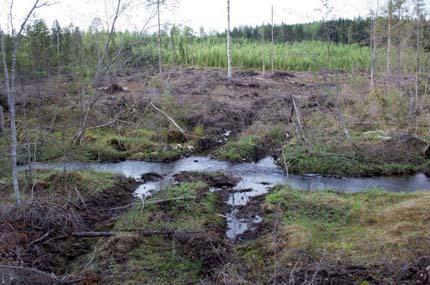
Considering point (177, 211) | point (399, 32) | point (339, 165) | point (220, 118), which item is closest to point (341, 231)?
point (177, 211)

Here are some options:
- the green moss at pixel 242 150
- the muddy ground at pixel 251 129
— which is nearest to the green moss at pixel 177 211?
the muddy ground at pixel 251 129

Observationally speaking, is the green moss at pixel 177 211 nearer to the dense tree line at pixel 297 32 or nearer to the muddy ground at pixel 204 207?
the muddy ground at pixel 204 207

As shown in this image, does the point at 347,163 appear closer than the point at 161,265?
No

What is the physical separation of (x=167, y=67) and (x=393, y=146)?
86.6 feet

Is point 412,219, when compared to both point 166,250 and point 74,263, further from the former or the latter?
point 74,263

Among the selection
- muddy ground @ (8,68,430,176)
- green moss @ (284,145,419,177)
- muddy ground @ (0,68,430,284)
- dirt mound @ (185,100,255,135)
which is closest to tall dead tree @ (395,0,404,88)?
muddy ground @ (8,68,430,176)

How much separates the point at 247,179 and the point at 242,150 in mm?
2903

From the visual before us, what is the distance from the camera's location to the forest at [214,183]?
804cm

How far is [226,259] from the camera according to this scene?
8367mm

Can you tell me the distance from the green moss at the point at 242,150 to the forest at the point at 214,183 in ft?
0.17

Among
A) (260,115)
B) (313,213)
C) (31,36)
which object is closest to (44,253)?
(313,213)

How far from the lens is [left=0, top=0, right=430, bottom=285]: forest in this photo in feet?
26.4

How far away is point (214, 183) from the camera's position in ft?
44.9

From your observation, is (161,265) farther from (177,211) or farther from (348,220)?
(348,220)
